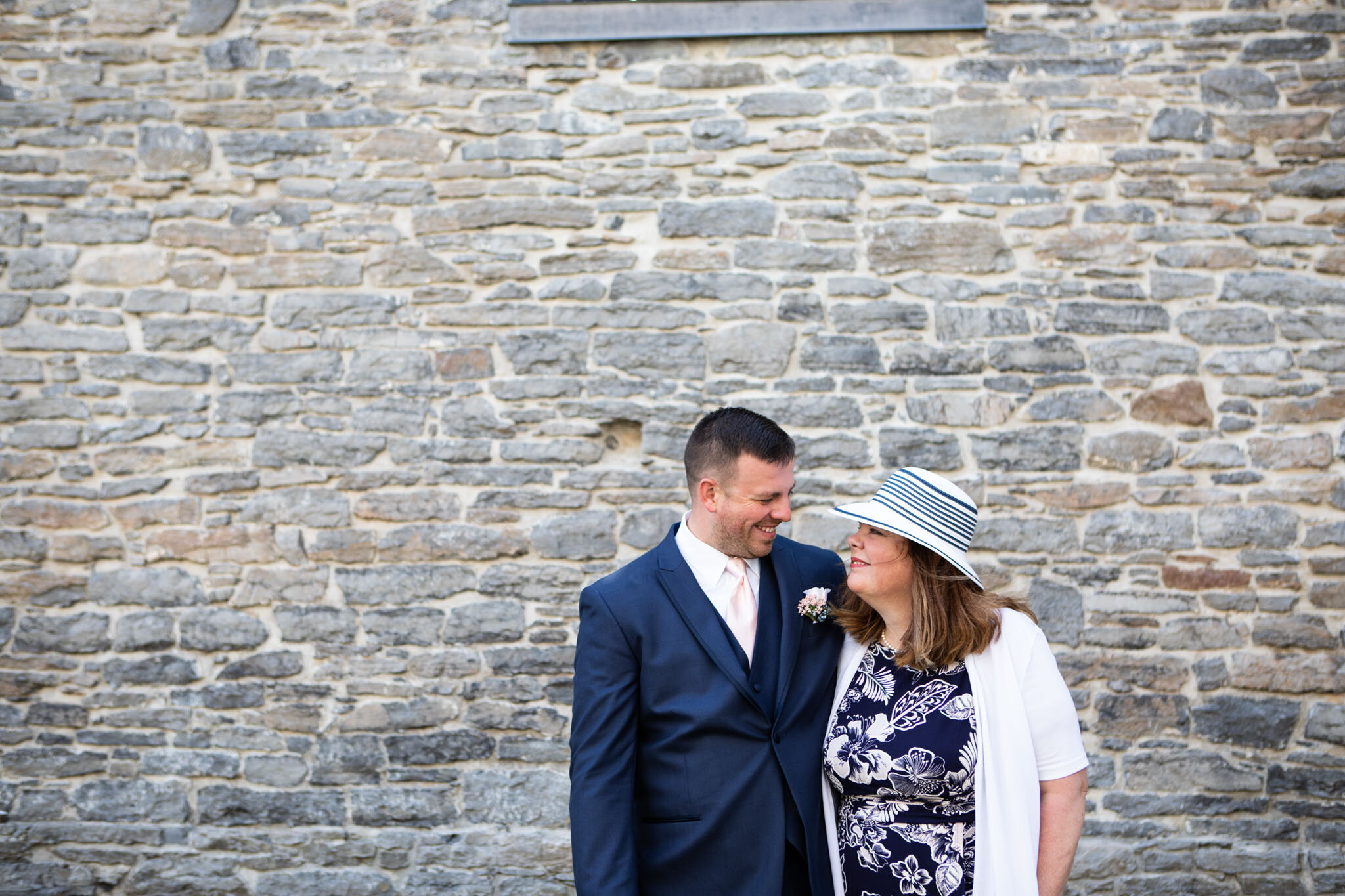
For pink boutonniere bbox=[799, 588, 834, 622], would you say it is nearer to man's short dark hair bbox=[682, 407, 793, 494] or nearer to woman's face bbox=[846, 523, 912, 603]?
woman's face bbox=[846, 523, 912, 603]

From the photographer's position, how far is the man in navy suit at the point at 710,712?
7.02 feet

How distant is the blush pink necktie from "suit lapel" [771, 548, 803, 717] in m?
0.07

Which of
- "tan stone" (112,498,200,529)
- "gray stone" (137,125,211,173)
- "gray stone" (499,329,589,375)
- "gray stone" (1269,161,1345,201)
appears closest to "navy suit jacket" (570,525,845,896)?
"gray stone" (499,329,589,375)

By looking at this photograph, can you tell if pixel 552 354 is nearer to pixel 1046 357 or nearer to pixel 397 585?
pixel 397 585

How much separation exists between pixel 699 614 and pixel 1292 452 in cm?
306

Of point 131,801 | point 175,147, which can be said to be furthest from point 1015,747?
point 175,147

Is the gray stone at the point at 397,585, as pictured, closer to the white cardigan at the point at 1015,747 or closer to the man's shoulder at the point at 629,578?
the man's shoulder at the point at 629,578

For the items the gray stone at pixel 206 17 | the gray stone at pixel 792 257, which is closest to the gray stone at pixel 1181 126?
the gray stone at pixel 792 257

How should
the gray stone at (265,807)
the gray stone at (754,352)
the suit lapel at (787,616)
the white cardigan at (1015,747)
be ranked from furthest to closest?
the gray stone at (754,352) < the gray stone at (265,807) < the suit lapel at (787,616) < the white cardigan at (1015,747)

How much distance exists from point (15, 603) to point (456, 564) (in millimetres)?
1928

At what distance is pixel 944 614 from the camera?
2.14m

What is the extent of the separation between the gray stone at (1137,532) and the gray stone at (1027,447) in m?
0.30

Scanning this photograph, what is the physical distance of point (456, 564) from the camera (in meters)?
4.02

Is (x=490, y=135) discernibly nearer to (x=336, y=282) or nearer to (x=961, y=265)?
(x=336, y=282)
